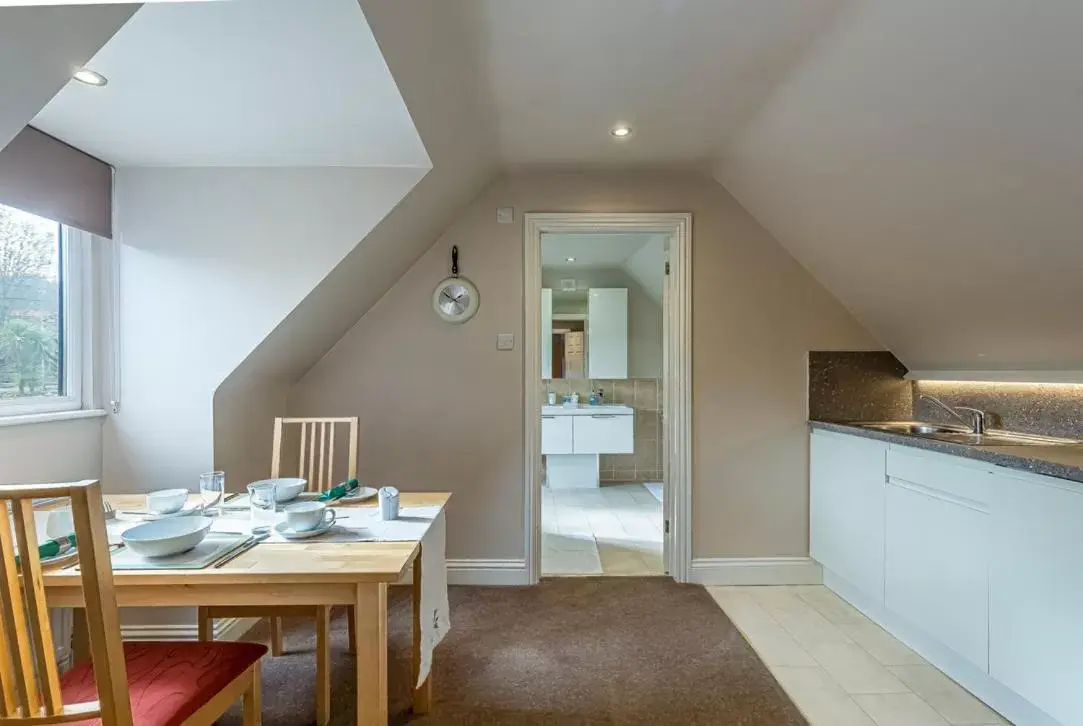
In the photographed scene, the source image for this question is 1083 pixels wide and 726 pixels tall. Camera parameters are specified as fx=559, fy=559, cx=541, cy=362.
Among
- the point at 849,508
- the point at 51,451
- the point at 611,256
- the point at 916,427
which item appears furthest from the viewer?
the point at 611,256

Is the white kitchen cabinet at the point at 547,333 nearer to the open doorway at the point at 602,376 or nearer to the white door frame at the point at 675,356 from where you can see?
the open doorway at the point at 602,376

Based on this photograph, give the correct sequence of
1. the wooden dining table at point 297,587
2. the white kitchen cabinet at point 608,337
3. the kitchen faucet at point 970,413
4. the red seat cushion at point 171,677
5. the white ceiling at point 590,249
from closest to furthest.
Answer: the red seat cushion at point 171,677 → the wooden dining table at point 297,587 → the kitchen faucet at point 970,413 → the white ceiling at point 590,249 → the white kitchen cabinet at point 608,337

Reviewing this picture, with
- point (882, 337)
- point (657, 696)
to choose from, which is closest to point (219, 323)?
point (657, 696)

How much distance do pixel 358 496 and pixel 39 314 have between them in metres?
1.47

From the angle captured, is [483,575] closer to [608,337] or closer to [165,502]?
[165,502]

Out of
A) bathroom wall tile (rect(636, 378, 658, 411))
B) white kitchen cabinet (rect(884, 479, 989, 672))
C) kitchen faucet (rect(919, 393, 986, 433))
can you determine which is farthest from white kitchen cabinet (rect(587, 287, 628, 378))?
white kitchen cabinet (rect(884, 479, 989, 672))

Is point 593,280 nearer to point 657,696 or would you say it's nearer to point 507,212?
point 507,212

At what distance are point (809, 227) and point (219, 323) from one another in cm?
287

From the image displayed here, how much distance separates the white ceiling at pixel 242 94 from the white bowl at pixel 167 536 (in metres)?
1.39

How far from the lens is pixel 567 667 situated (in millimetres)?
2324

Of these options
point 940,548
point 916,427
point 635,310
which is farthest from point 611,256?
point 940,548

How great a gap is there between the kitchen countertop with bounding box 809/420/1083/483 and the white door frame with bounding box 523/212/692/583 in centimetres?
100

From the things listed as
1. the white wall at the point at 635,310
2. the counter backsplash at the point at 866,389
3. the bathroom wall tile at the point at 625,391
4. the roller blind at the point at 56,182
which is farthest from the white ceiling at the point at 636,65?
the bathroom wall tile at the point at 625,391

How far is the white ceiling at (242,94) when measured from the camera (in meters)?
1.54
